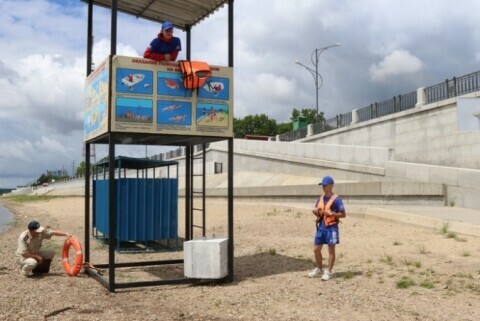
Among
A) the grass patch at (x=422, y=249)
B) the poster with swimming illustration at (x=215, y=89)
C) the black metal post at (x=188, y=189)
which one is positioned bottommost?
the grass patch at (x=422, y=249)

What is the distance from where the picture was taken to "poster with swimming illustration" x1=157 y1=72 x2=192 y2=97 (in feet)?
26.4

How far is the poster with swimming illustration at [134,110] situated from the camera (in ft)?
25.3

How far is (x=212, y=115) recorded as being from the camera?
8375 mm

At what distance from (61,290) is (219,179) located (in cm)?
3083

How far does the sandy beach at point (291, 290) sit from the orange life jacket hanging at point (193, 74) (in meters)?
3.16

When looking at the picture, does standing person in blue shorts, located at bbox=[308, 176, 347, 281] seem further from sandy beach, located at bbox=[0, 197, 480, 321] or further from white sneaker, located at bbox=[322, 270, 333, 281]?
sandy beach, located at bbox=[0, 197, 480, 321]

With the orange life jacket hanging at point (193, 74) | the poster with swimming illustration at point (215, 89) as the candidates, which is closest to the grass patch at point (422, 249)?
the poster with swimming illustration at point (215, 89)

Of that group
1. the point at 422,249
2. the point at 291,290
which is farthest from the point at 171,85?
the point at 422,249

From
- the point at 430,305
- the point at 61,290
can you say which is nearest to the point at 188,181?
the point at 61,290

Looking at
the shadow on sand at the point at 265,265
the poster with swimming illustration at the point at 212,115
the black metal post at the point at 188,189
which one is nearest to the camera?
the poster with swimming illustration at the point at 212,115

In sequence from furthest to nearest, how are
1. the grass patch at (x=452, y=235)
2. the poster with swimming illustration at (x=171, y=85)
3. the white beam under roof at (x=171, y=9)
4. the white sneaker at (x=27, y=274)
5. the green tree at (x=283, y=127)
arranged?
the green tree at (x=283, y=127) < the grass patch at (x=452, y=235) < the white beam under roof at (x=171, y=9) < the white sneaker at (x=27, y=274) < the poster with swimming illustration at (x=171, y=85)

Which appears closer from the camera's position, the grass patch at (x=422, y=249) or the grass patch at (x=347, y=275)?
the grass patch at (x=347, y=275)

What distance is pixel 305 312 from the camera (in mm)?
6199

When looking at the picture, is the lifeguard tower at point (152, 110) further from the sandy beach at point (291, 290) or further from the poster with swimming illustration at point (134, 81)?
the sandy beach at point (291, 290)
